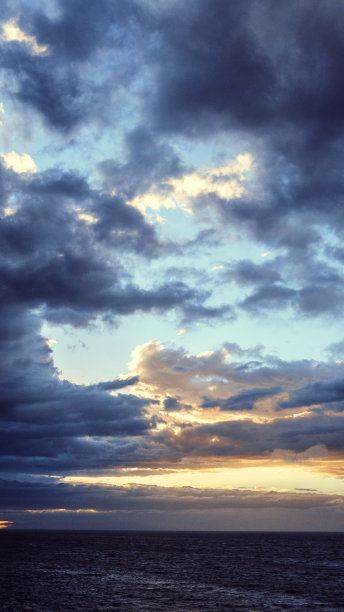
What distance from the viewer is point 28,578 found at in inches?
4028

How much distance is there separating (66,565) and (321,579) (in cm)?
6693

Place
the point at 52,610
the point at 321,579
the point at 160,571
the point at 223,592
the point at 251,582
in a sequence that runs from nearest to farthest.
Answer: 1. the point at 52,610
2. the point at 223,592
3. the point at 251,582
4. the point at 321,579
5. the point at 160,571

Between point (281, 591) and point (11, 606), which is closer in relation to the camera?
point (11, 606)

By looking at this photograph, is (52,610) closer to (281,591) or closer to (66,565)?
(281,591)

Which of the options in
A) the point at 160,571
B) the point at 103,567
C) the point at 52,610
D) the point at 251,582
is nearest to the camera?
the point at 52,610

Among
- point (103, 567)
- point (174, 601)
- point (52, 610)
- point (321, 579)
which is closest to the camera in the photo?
point (52, 610)

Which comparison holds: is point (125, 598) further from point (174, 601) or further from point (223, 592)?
point (223, 592)

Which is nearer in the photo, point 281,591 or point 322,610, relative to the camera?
point 322,610

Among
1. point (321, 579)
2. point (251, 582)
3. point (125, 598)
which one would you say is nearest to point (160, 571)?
point (251, 582)

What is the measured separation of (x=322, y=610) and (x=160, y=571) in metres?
57.3

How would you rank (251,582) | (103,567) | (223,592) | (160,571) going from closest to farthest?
(223,592), (251,582), (160,571), (103,567)

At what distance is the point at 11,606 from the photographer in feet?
225

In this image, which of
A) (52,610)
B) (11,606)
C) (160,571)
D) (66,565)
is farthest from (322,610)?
(66,565)

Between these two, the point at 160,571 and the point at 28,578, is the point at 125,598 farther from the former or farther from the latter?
the point at 160,571
